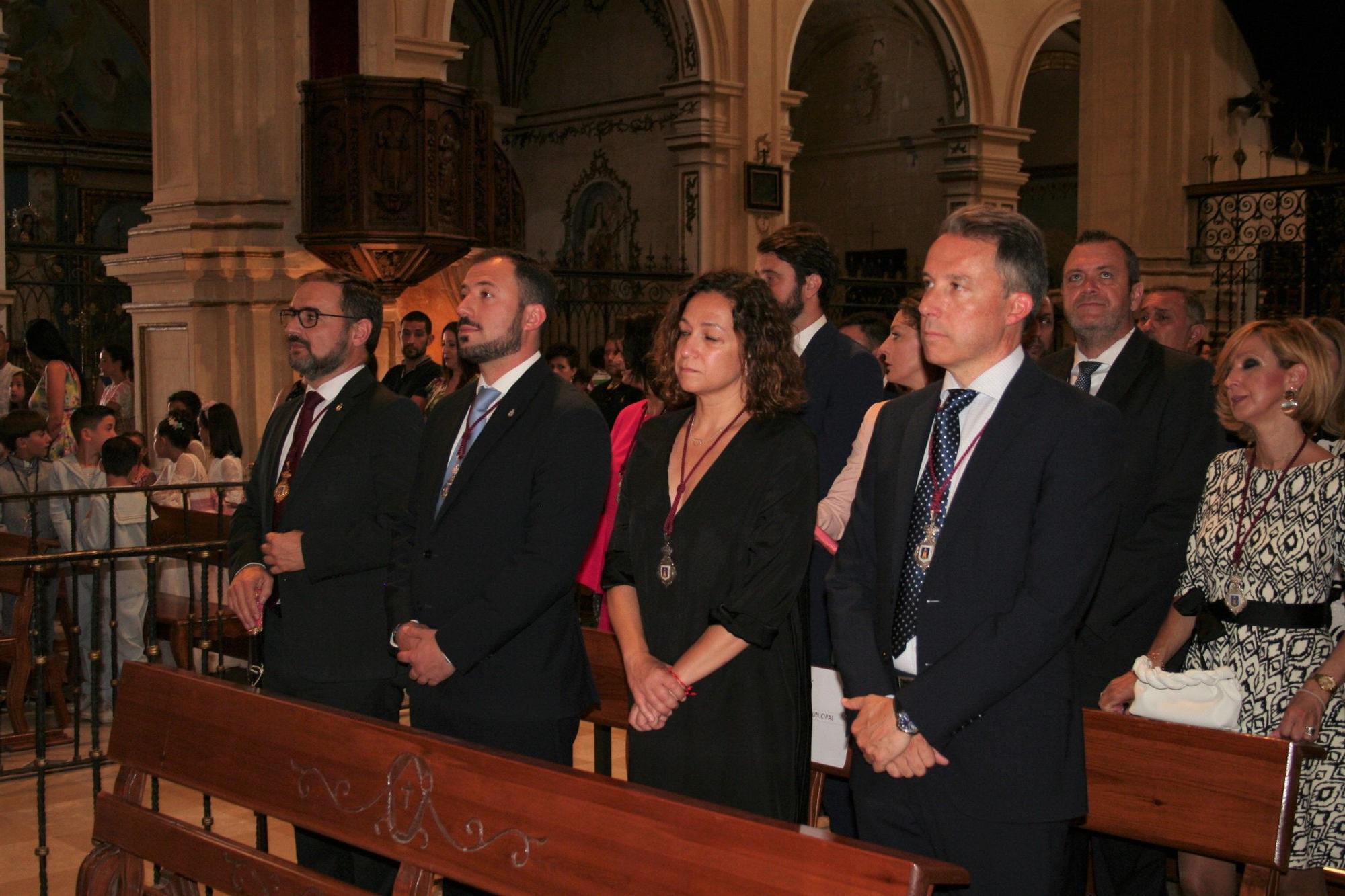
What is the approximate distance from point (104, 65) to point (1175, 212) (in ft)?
49.6

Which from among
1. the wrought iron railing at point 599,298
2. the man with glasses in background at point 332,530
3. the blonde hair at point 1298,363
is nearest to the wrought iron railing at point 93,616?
the man with glasses in background at point 332,530

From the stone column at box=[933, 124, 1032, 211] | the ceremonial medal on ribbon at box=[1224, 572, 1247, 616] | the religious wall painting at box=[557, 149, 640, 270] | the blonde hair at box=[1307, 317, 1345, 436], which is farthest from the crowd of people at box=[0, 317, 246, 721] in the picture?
the stone column at box=[933, 124, 1032, 211]

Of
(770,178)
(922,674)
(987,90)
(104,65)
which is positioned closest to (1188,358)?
(922,674)

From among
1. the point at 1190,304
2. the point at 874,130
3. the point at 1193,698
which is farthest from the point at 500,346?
the point at 874,130

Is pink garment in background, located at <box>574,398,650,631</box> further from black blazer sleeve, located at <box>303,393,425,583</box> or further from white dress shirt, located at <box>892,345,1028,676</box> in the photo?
white dress shirt, located at <box>892,345,1028,676</box>

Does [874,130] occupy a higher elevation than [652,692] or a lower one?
higher

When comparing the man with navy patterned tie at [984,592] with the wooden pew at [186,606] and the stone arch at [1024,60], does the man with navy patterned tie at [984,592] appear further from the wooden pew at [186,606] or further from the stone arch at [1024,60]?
the stone arch at [1024,60]

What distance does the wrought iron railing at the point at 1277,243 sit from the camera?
871cm

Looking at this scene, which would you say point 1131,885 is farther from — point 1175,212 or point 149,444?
point 149,444

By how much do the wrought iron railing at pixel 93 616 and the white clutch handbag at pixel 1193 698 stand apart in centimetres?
219

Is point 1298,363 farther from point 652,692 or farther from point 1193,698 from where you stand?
point 652,692

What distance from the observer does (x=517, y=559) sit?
10.8ft

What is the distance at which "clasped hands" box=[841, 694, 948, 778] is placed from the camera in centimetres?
246

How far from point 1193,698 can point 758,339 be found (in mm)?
1245
